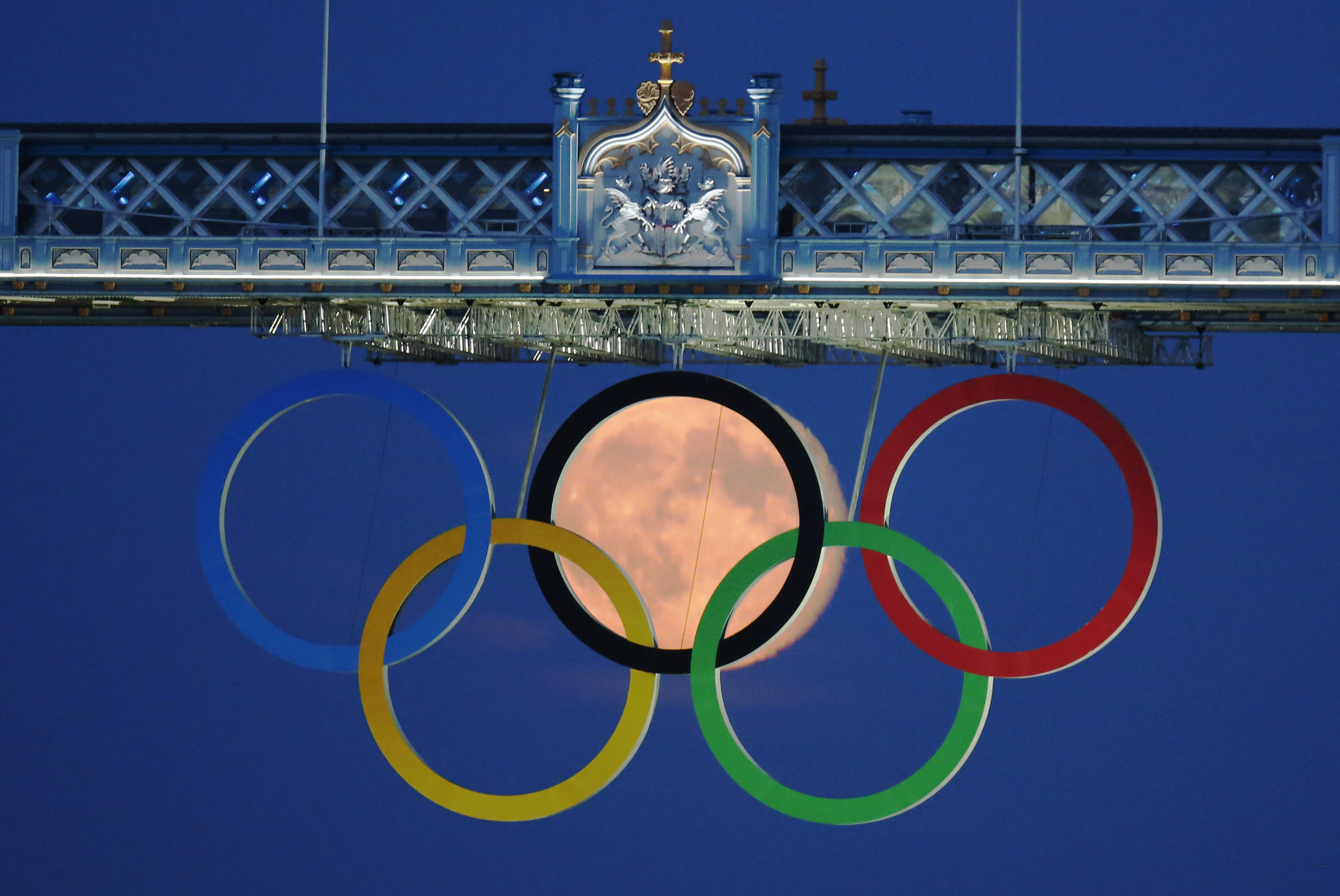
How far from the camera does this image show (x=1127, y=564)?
95.2 ft

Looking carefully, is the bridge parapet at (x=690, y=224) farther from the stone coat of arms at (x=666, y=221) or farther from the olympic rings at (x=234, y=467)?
the olympic rings at (x=234, y=467)

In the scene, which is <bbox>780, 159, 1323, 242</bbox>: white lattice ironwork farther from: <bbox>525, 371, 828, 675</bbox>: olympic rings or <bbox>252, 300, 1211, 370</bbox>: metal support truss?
<bbox>525, 371, 828, 675</bbox>: olympic rings

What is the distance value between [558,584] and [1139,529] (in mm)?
7590

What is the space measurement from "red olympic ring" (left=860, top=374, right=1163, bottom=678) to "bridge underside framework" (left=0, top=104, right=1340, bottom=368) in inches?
26.6

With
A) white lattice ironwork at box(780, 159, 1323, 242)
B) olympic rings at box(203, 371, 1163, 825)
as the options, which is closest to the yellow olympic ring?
olympic rings at box(203, 371, 1163, 825)

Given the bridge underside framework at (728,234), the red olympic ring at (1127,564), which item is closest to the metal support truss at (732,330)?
the bridge underside framework at (728,234)

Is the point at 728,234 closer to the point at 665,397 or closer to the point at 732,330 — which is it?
the point at 732,330

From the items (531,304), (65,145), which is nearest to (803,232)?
(531,304)

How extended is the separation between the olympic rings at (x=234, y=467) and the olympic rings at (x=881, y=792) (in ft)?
10.5

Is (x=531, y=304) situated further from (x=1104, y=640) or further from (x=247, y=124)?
(x=1104, y=640)

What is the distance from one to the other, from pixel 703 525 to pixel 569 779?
4332 millimetres

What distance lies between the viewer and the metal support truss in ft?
93.6

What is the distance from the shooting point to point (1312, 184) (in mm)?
27141

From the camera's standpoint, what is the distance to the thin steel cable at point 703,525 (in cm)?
3170
